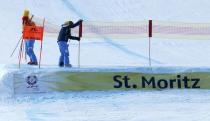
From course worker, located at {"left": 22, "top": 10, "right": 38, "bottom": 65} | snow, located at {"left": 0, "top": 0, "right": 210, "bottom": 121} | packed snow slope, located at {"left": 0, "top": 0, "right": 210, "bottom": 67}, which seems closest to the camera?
snow, located at {"left": 0, "top": 0, "right": 210, "bottom": 121}

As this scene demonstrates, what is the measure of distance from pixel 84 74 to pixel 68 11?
1464 centimetres

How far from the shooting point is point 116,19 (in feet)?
93.2

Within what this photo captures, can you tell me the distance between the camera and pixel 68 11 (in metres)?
29.4

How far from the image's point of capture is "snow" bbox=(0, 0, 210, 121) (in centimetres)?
1222

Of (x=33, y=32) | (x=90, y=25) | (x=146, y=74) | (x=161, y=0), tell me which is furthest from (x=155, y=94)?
(x=161, y=0)

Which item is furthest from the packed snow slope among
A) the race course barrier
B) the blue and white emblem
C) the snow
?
the blue and white emblem

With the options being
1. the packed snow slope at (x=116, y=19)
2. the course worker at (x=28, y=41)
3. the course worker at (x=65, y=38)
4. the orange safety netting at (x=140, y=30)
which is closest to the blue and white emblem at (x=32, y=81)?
the course worker at (x=65, y=38)

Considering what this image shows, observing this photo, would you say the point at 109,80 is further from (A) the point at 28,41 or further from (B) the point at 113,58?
(B) the point at 113,58

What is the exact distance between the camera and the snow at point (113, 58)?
481 inches

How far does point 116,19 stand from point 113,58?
7132 millimetres

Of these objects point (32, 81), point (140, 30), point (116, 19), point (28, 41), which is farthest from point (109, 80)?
point (116, 19)

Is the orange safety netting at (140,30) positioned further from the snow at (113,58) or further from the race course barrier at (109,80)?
the race course barrier at (109,80)

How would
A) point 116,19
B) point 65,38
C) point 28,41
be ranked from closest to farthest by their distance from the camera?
point 65,38
point 28,41
point 116,19

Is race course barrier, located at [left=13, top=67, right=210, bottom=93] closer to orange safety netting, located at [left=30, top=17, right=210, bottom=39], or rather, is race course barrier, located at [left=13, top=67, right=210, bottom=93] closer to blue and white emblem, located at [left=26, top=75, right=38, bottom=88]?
blue and white emblem, located at [left=26, top=75, right=38, bottom=88]
